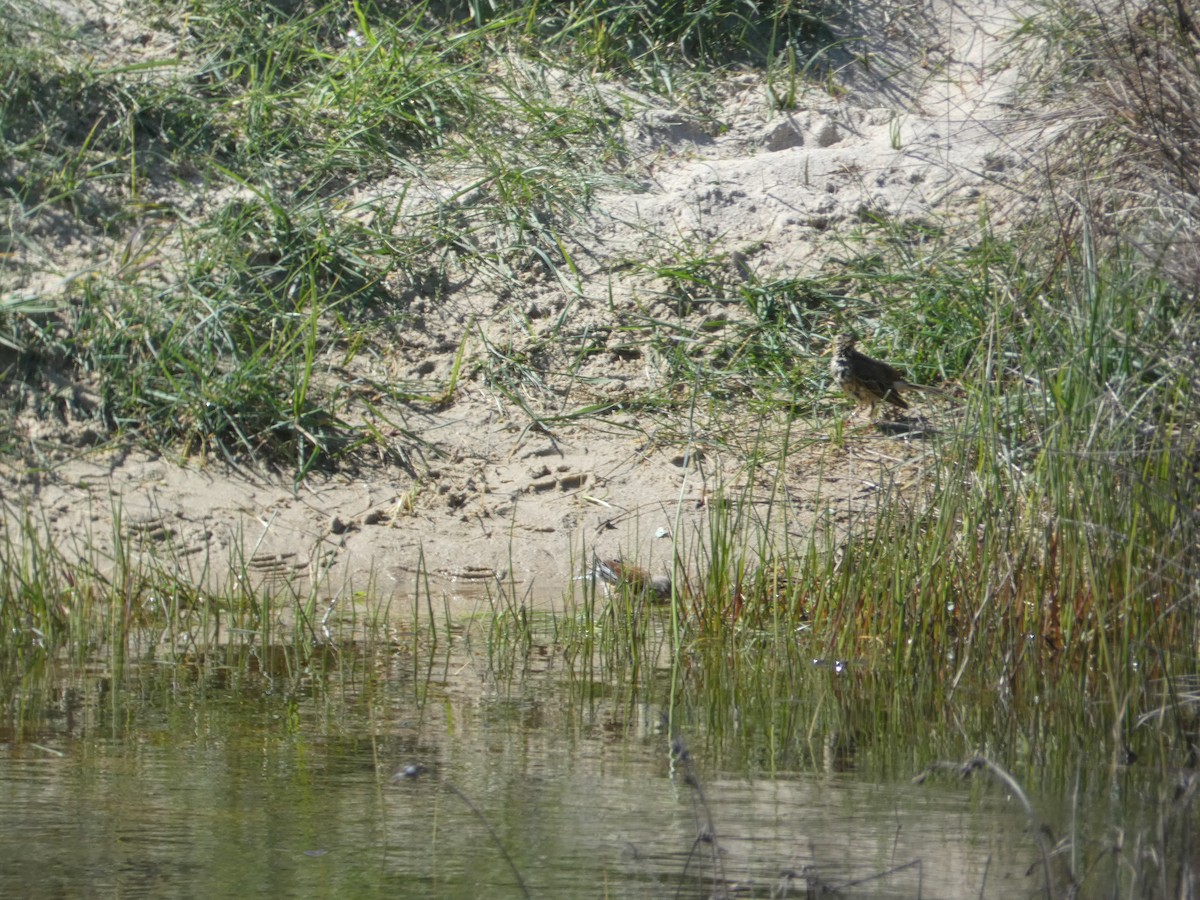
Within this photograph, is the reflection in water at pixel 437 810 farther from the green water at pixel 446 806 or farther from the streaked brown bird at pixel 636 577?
the streaked brown bird at pixel 636 577

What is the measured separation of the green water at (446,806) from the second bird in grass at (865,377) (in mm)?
2734

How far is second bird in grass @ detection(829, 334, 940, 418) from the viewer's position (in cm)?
680

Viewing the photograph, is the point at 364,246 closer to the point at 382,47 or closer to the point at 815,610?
the point at 382,47

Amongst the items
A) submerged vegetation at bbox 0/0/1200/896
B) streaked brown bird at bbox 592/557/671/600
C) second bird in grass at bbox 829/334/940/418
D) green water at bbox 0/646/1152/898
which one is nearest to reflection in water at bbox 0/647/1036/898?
green water at bbox 0/646/1152/898

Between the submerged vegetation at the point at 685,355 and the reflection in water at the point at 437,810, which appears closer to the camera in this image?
the reflection in water at the point at 437,810

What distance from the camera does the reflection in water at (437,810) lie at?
2836 millimetres

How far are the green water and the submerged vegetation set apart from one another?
206mm

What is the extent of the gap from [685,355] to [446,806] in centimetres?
453

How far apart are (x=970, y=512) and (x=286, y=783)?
2.09 metres

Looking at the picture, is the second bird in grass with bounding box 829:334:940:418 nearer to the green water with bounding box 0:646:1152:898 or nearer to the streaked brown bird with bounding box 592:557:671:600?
the streaked brown bird with bounding box 592:557:671:600

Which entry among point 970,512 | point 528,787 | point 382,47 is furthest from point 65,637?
point 382,47

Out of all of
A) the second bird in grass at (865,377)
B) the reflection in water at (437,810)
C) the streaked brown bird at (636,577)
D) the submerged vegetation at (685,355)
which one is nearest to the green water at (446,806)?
the reflection in water at (437,810)

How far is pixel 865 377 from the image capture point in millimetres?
6824

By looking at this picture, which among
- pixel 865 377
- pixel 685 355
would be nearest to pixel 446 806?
pixel 865 377
